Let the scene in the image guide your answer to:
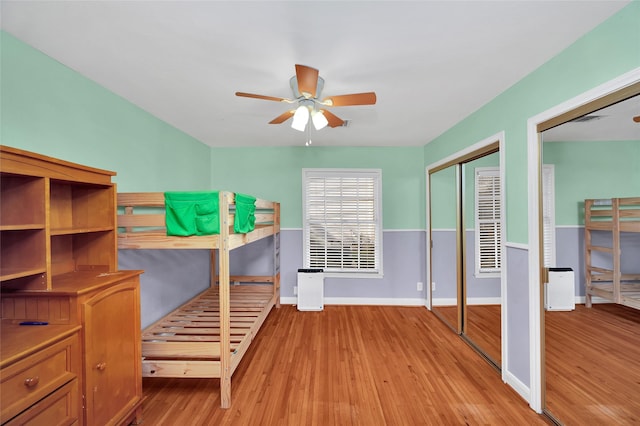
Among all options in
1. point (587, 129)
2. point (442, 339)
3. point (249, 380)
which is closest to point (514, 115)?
point (587, 129)

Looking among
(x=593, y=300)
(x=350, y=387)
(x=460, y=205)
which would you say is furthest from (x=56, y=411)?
(x=460, y=205)

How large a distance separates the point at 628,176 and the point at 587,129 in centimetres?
36

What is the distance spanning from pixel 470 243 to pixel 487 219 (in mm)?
422

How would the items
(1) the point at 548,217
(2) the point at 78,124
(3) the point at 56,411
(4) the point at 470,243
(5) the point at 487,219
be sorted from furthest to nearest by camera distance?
(4) the point at 470,243 → (5) the point at 487,219 → (2) the point at 78,124 → (1) the point at 548,217 → (3) the point at 56,411

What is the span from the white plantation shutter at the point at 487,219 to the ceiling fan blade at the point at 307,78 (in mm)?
1893

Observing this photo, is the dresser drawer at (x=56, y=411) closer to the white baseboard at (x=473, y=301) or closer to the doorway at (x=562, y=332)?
the doorway at (x=562, y=332)

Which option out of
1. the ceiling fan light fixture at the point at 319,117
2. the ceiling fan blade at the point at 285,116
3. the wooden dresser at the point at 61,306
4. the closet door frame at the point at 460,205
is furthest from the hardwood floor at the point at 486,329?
the wooden dresser at the point at 61,306

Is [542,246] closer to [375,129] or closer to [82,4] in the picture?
[375,129]

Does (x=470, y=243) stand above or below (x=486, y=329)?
above

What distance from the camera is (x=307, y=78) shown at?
1574mm

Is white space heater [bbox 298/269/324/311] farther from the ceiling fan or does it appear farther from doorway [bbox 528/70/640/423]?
doorway [bbox 528/70/640/423]

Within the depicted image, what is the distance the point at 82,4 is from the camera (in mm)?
1302

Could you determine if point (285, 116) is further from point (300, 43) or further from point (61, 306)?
point (61, 306)

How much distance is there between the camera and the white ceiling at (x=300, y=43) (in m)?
1.33
